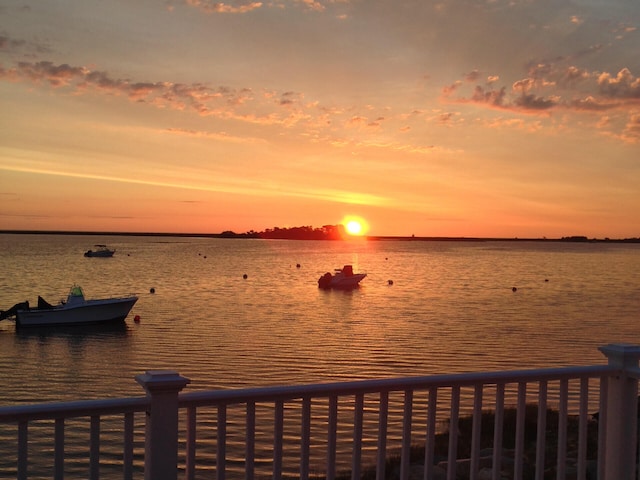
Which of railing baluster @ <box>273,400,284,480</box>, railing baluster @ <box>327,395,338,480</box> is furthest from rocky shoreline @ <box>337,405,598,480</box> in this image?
railing baluster @ <box>273,400,284,480</box>

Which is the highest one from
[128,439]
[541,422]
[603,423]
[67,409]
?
[67,409]

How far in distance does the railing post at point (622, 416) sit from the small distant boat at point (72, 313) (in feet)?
115

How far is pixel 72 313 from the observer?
36812mm

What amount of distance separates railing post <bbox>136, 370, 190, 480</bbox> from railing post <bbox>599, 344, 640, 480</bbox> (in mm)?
3094

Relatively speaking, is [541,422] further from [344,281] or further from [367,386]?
[344,281]

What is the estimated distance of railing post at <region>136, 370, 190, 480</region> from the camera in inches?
143

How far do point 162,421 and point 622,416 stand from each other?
324 cm

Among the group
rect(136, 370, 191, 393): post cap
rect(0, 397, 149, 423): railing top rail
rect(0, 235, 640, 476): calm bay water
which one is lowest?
rect(0, 235, 640, 476): calm bay water

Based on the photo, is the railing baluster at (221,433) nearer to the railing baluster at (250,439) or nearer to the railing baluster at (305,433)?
the railing baluster at (250,439)

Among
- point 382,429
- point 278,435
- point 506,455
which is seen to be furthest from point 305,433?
point 506,455

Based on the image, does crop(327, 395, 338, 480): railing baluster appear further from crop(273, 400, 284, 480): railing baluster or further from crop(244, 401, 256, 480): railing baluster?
crop(244, 401, 256, 480): railing baluster

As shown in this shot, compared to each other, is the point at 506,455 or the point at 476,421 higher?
the point at 476,421

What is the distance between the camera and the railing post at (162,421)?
3.62 meters

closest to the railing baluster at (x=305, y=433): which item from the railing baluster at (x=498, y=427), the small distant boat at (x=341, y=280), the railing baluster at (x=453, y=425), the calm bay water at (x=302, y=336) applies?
the railing baluster at (x=453, y=425)
